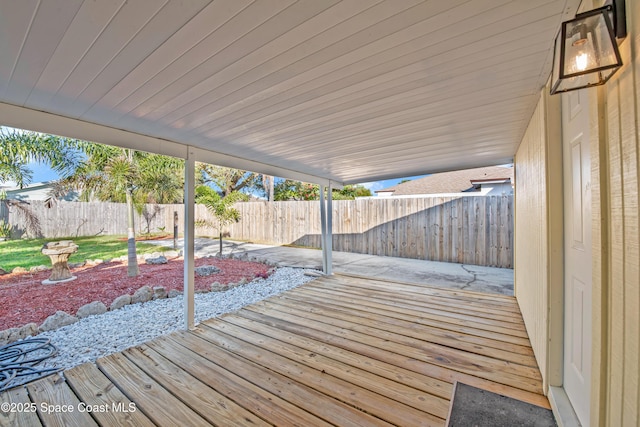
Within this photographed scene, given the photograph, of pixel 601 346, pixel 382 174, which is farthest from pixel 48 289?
pixel 601 346

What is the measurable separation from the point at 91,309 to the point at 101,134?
2320mm

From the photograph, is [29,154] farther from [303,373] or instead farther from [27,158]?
[303,373]

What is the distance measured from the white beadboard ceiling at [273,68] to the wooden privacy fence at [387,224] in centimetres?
396

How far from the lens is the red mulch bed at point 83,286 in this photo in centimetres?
314

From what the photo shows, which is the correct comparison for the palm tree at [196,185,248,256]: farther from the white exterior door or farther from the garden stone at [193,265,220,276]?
the white exterior door

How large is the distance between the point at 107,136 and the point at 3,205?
152 inches

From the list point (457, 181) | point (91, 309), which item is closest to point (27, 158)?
point (91, 309)

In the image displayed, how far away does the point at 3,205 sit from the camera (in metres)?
4.17

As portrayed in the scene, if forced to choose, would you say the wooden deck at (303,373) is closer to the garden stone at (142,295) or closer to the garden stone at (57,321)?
the garden stone at (57,321)

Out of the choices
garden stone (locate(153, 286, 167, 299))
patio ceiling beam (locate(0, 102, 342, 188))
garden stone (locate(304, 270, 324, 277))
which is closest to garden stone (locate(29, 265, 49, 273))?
garden stone (locate(153, 286, 167, 299))

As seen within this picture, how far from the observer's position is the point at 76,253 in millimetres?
5352

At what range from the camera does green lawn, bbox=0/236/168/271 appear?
4344 mm

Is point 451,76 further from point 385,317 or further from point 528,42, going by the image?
point 385,317

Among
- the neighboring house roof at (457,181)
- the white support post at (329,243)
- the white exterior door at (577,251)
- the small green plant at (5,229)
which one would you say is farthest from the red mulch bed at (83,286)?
the neighboring house roof at (457,181)
